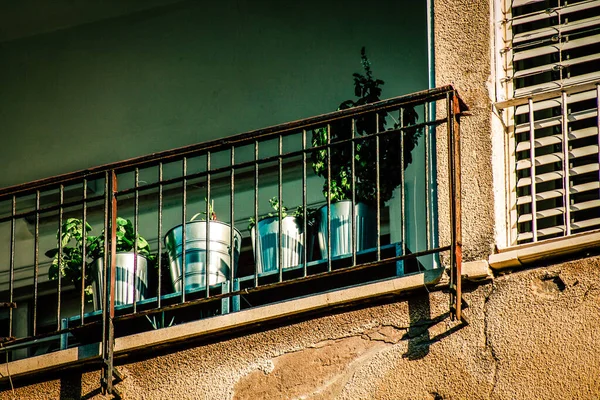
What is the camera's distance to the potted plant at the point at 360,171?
9094 millimetres

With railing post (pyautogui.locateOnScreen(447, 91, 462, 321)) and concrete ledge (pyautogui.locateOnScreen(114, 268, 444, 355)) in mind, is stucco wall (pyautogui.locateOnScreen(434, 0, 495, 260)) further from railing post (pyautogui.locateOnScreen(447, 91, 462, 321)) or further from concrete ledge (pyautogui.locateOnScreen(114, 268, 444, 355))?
concrete ledge (pyautogui.locateOnScreen(114, 268, 444, 355))

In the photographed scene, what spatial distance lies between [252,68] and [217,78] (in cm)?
30

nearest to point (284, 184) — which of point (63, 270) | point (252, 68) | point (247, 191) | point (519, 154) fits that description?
point (247, 191)

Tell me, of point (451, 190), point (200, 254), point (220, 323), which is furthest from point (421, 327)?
point (200, 254)

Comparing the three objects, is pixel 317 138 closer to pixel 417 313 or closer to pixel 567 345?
pixel 417 313

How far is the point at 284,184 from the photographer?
428 inches

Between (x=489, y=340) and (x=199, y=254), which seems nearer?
(x=489, y=340)

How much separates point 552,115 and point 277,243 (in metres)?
1.87

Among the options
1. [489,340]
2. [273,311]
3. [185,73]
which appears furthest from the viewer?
[185,73]

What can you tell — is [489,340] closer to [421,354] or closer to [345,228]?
[421,354]

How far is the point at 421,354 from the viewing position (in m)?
8.10

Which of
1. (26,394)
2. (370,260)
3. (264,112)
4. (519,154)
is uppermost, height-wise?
(264,112)

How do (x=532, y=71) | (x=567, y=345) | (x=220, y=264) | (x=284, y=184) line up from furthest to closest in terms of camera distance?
(x=284, y=184), (x=220, y=264), (x=532, y=71), (x=567, y=345)

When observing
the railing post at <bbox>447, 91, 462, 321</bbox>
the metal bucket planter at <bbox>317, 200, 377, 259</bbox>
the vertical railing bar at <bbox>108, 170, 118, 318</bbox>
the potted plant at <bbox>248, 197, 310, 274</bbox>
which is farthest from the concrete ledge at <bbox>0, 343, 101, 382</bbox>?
the railing post at <bbox>447, 91, 462, 321</bbox>
